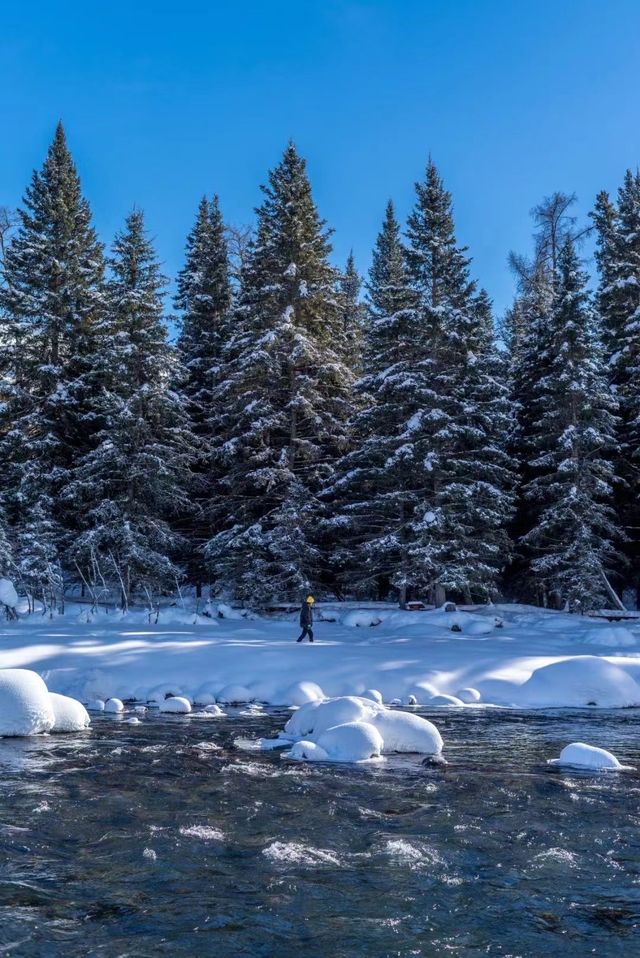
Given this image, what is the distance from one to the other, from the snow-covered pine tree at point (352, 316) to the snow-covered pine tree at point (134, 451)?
7885 millimetres

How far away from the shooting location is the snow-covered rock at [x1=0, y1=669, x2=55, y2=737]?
1045 cm

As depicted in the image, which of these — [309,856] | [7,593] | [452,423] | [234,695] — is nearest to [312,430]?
[452,423]

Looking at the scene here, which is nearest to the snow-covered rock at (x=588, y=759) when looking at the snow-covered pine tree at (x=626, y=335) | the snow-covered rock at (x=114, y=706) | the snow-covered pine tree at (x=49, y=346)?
the snow-covered rock at (x=114, y=706)

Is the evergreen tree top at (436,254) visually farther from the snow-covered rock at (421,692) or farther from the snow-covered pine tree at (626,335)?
the snow-covered rock at (421,692)

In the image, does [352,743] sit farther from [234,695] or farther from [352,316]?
[352,316]

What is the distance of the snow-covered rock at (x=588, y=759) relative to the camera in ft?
29.1

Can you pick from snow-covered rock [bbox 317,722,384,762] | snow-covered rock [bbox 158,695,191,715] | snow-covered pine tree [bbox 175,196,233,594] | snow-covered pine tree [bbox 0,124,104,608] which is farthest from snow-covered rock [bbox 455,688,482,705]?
snow-covered pine tree [bbox 175,196,233,594]

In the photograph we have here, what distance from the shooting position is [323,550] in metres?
27.8

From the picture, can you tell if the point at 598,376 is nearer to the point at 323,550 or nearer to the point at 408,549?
the point at 408,549

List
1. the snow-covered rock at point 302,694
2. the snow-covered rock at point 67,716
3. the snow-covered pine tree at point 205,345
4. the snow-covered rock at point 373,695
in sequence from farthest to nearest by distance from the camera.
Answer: the snow-covered pine tree at point 205,345
the snow-covered rock at point 302,694
the snow-covered rock at point 373,695
the snow-covered rock at point 67,716

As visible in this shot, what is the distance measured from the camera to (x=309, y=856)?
229 inches

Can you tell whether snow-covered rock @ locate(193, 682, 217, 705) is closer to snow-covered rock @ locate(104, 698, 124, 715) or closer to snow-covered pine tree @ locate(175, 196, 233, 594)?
snow-covered rock @ locate(104, 698, 124, 715)

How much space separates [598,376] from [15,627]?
20.3m

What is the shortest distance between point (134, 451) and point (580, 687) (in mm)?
18527
